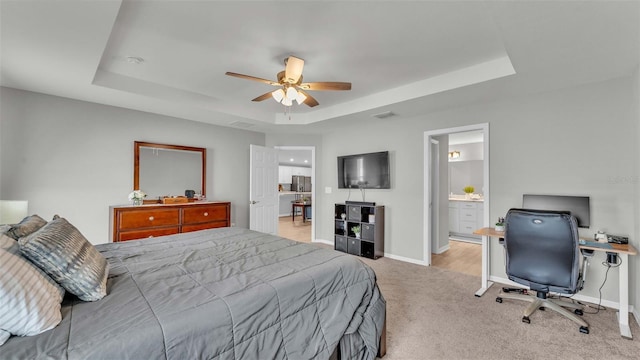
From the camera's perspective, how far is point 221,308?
127cm

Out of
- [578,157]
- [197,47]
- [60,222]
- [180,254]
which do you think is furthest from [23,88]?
[578,157]

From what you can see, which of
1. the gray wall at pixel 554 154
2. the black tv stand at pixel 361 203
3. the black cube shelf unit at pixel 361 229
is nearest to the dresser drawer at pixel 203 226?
the black cube shelf unit at pixel 361 229

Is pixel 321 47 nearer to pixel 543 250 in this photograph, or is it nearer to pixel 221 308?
pixel 221 308

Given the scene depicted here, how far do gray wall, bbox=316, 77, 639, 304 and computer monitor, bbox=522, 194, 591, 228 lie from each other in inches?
5.3

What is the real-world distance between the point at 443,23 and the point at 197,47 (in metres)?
2.16

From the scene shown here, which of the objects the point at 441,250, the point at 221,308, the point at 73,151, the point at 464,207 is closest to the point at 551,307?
the point at 441,250

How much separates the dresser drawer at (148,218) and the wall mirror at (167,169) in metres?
0.57

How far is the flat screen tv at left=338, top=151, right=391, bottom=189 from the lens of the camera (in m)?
4.71

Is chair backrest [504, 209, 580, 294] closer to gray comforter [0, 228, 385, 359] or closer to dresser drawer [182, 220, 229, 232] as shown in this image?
gray comforter [0, 228, 385, 359]

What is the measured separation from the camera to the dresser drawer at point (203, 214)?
→ 4.11 metres

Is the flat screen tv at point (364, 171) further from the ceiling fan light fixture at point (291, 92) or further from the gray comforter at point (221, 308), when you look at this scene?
the gray comforter at point (221, 308)

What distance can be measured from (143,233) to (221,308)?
3.10m

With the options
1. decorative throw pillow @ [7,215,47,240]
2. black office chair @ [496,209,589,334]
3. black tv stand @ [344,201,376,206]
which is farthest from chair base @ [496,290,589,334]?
decorative throw pillow @ [7,215,47,240]

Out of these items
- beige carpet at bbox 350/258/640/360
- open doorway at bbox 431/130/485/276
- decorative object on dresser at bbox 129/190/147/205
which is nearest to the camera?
beige carpet at bbox 350/258/640/360
